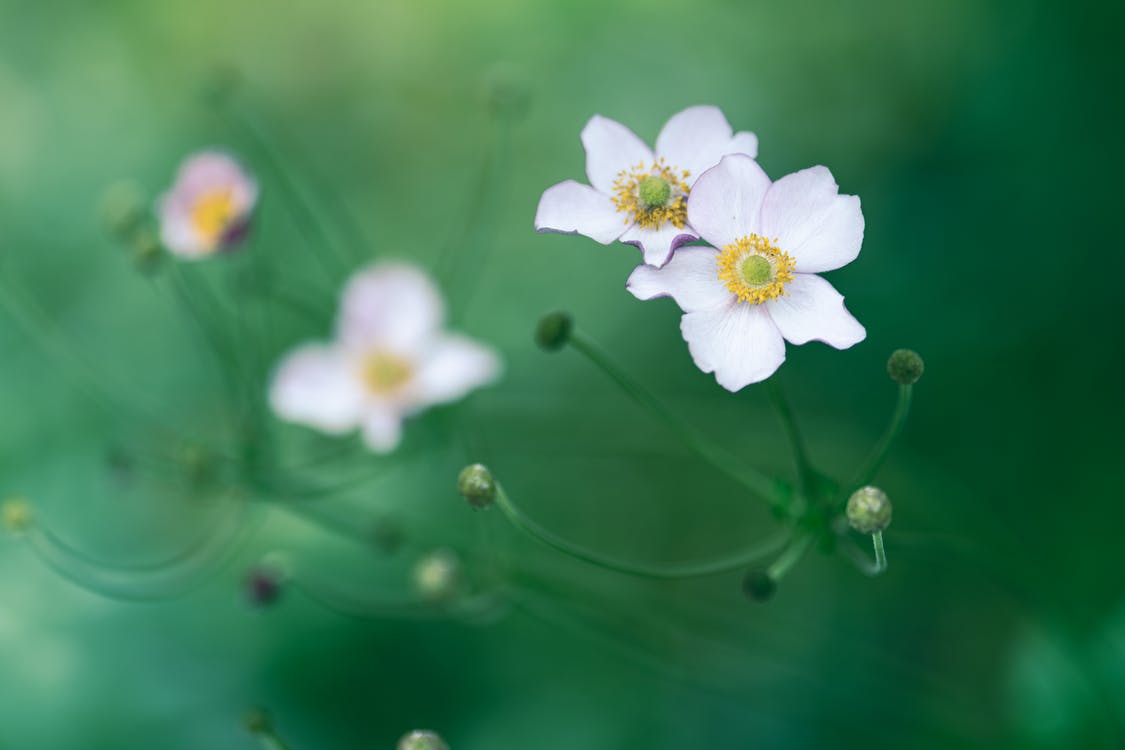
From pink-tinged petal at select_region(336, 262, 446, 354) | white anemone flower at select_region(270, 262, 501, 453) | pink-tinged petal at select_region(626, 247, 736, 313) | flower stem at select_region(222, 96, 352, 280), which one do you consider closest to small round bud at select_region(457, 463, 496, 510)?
pink-tinged petal at select_region(626, 247, 736, 313)

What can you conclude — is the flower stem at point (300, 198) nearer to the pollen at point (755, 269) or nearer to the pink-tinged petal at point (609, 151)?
the pink-tinged petal at point (609, 151)

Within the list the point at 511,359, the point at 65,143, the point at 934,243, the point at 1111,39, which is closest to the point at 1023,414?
the point at 934,243

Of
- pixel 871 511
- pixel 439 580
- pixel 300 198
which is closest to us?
pixel 871 511

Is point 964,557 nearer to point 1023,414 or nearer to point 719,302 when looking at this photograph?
point 719,302

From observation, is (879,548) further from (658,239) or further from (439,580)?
(439,580)

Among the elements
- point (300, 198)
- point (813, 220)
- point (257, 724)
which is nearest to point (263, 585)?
point (257, 724)

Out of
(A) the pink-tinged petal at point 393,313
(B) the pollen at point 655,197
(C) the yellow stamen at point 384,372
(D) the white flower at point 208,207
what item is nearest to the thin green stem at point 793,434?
(B) the pollen at point 655,197
